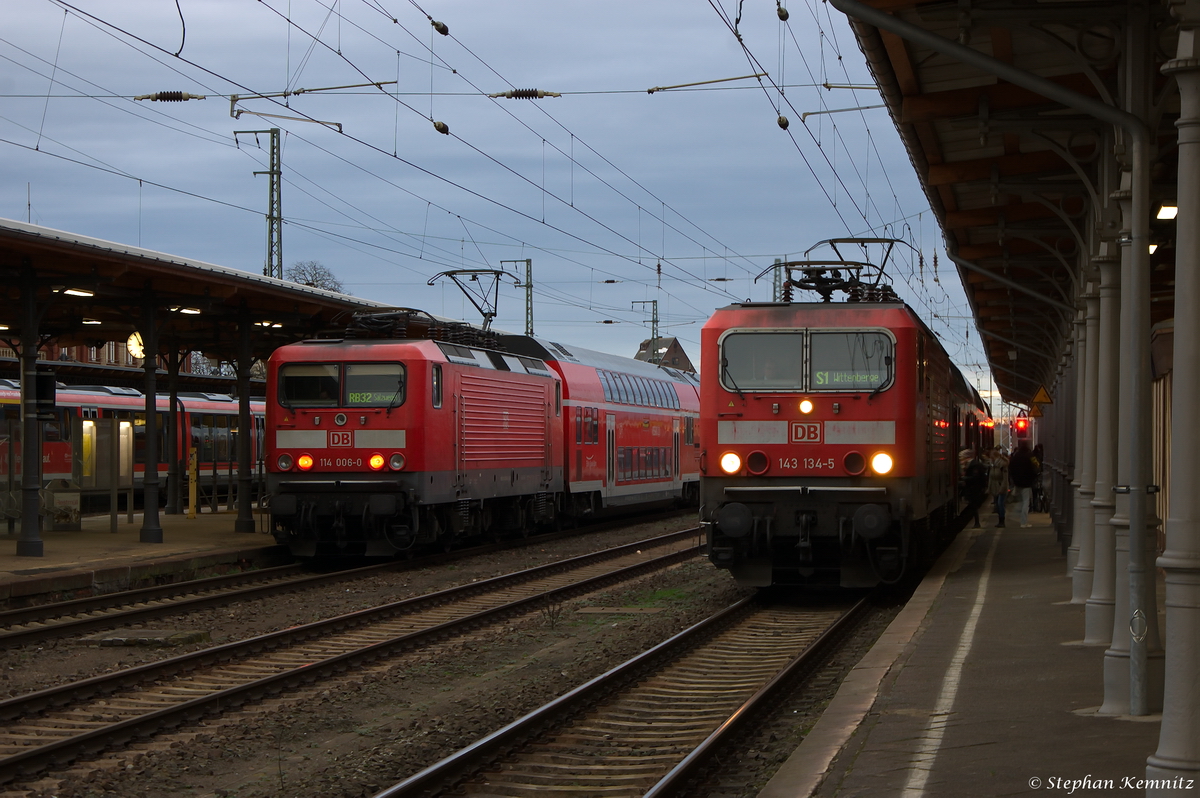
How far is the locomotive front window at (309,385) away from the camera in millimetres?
17203

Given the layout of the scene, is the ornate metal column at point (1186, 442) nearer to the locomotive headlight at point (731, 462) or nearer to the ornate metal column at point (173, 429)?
the locomotive headlight at point (731, 462)

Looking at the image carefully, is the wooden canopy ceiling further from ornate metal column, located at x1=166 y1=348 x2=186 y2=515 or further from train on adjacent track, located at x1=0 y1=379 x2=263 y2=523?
train on adjacent track, located at x1=0 y1=379 x2=263 y2=523

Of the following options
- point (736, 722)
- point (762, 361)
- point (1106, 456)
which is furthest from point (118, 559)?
point (1106, 456)

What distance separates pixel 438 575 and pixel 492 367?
4.08m

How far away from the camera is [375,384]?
17.1 metres

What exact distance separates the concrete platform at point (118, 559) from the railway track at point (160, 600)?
0.39 m

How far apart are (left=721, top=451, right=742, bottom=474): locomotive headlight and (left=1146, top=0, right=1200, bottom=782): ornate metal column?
8024mm

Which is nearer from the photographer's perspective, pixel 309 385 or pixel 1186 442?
pixel 1186 442

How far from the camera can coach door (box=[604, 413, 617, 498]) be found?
84.1 feet

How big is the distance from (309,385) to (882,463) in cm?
810

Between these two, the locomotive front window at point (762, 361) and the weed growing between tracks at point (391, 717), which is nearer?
the weed growing between tracks at point (391, 717)

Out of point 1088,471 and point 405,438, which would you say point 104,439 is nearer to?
point 405,438

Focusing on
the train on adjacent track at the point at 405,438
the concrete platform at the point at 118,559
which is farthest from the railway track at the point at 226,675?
the concrete platform at the point at 118,559

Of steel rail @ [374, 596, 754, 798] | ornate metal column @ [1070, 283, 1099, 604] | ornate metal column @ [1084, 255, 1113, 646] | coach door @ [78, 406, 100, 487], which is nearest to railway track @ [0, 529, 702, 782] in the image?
steel rail @ [374, 596, 754, 798]
